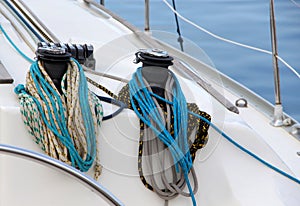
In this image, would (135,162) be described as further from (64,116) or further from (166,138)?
(64,116)

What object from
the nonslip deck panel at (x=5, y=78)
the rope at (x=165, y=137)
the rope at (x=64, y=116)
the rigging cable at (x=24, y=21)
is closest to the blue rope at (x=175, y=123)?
the rope at (x=165, y=137)

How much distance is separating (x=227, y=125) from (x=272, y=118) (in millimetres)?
321

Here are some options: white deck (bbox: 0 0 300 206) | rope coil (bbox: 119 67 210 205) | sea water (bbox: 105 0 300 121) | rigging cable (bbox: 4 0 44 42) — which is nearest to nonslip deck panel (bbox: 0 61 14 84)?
white deck (bbox: 0 0 300 206)

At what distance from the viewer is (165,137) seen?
5.21 feet

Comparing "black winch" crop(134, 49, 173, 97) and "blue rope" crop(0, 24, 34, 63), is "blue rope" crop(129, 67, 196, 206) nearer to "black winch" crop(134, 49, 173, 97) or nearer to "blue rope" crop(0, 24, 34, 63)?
"black winch" crop(134, 49, 173, 97)

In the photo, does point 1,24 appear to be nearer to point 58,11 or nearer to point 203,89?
point 58,11

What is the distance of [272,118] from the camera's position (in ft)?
6.59

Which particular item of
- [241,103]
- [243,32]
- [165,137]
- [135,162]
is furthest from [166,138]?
[243,32]

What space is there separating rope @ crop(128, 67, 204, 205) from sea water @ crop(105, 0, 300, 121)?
1827mm

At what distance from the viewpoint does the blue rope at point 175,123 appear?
1.59 meters

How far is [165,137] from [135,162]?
10 cm

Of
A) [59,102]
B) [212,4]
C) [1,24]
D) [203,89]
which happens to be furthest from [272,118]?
[212,4]

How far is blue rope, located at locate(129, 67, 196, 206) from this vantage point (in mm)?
1590

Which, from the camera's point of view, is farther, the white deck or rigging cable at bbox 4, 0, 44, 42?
rigging cable at bbox 4, 0, 44, 42
